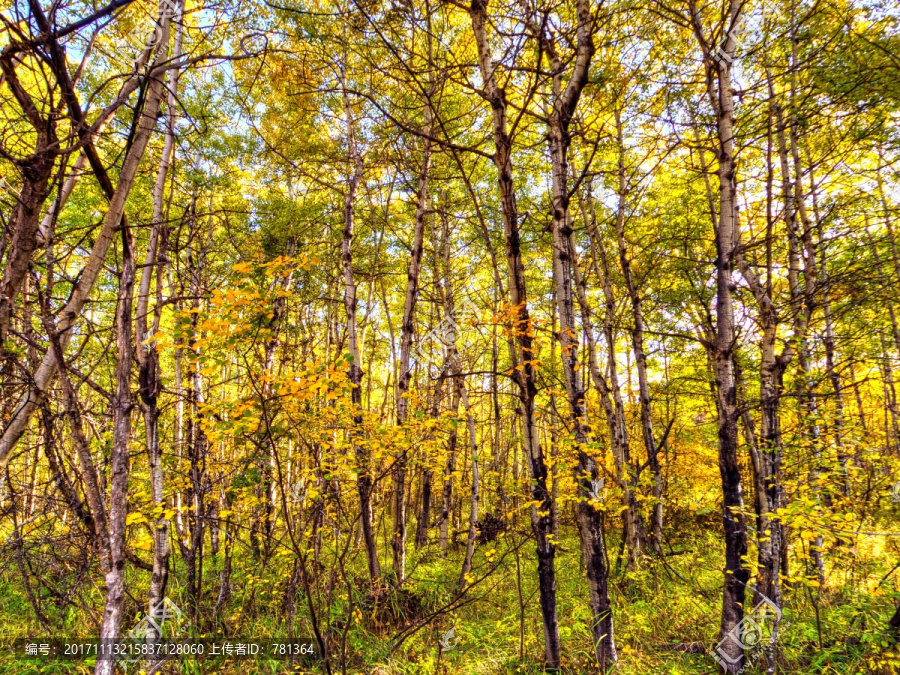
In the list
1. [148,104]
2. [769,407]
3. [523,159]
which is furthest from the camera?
[523,159]

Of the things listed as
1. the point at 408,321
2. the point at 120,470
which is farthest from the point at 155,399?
the point at 408,321

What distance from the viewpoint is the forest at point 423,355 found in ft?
6.94

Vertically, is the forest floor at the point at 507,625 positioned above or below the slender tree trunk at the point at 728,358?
below

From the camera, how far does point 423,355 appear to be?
5.37 m

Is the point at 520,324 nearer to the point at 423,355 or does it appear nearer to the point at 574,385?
the point at 574,385

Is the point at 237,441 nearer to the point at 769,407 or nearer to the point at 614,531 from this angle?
the point at 769,407

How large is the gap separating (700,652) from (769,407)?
2943 millimetres

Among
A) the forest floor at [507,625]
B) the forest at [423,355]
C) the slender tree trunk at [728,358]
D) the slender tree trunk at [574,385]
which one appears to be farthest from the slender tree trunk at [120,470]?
the slender tree trunk at [728,358]

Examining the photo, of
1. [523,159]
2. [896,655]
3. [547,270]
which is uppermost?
[523,159]

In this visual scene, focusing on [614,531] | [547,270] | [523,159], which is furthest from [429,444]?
[614,531]

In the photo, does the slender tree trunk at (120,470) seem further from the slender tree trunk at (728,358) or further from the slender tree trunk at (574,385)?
the slender tree trunk at (728,358)

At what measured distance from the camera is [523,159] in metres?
7.81

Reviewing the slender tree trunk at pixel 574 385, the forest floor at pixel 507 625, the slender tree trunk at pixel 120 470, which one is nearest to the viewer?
the slender tree trunk at pixel 120 470

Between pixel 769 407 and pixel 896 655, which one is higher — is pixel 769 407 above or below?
above
